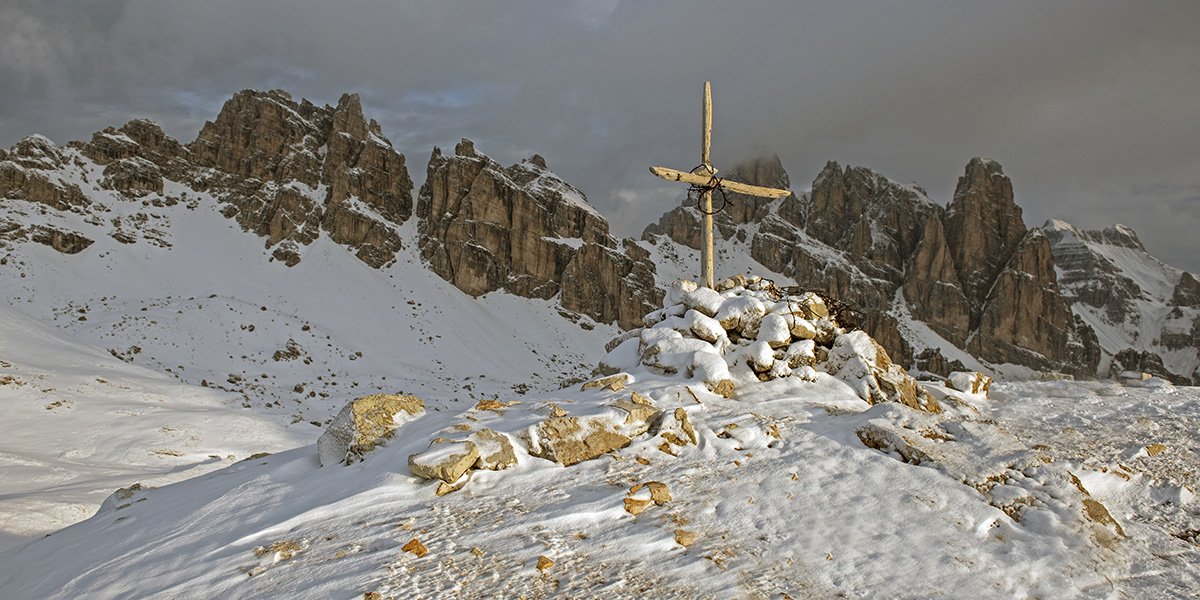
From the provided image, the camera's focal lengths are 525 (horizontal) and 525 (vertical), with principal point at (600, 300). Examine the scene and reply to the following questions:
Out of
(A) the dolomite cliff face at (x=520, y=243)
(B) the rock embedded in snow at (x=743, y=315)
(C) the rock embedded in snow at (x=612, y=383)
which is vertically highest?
(A) the dolomite cliff face at (x=520, y=243)

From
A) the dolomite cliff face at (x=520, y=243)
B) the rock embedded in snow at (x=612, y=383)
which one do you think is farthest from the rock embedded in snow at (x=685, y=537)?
the dolomite cliff face at (x=520, y=243)

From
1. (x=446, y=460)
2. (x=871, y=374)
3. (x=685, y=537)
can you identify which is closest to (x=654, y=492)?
(x=685, y=537)

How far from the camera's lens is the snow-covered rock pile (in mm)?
9438

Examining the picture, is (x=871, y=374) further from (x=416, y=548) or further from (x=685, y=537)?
(x=416, y=548)

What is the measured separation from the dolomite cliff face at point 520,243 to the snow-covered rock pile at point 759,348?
53.0 meters

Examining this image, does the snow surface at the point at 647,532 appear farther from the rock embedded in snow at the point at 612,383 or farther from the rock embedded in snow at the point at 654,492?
the rock embedded in snow at the point at 612,383

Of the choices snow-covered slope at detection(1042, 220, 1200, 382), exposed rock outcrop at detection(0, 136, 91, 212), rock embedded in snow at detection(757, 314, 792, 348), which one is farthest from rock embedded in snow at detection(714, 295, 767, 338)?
snow-covered slope at detection(1042, 220, 1200, 382)

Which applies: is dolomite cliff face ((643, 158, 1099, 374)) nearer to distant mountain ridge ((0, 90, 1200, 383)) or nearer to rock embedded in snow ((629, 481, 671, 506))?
distant mountain ridge ((0, 90, 1200, 383))

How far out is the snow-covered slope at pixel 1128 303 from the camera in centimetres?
14750

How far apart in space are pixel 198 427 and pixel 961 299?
128039 mm

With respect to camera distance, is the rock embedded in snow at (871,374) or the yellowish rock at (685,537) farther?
the rock embedded in snow at (871,374)

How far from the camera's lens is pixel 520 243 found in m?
69.1

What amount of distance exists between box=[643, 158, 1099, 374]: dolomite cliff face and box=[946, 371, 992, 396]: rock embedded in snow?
324 ft

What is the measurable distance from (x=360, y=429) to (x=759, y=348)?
6.80 metres
